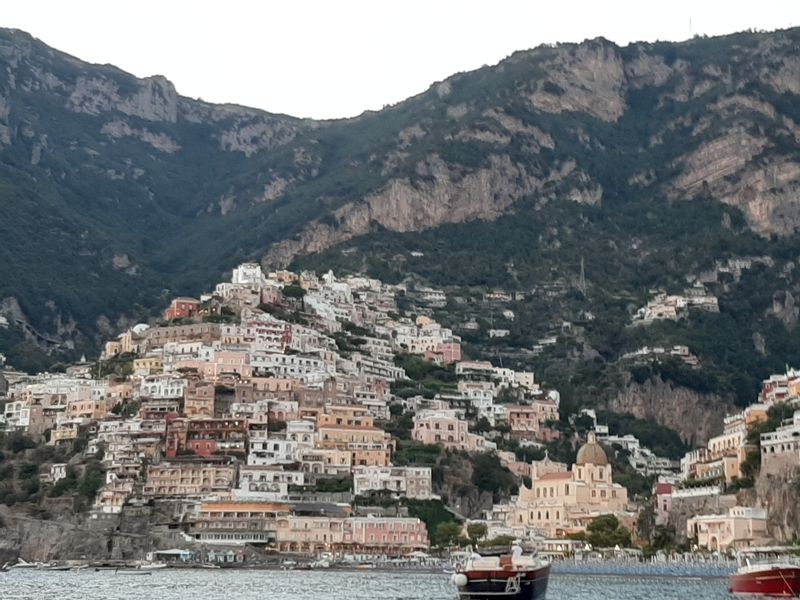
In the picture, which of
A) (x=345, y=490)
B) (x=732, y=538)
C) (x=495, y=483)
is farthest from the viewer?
(x=495, y=483)

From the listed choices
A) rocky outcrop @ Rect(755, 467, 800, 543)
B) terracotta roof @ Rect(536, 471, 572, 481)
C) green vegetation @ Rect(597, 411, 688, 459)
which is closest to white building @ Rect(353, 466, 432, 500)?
terracotta roof @ Rect(536, 471, 572, 481)

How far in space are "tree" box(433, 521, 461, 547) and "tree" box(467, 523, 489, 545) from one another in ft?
3.85

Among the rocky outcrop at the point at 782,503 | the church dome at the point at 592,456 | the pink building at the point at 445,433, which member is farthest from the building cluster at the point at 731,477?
the pink building at the point at 445,433

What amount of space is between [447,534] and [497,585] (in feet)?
169

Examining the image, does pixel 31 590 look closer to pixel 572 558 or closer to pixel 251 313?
pixel 572 558

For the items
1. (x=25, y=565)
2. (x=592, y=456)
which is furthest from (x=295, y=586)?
(x=592, y=456)

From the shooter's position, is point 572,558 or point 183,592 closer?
point 183,592

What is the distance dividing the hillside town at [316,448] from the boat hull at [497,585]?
1451 inches

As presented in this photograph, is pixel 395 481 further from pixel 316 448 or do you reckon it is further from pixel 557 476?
pixel 557 476

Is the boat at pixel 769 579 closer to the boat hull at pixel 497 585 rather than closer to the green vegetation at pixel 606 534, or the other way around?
the boat hull at pixel 497 585

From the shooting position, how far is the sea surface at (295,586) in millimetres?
Result: 100812

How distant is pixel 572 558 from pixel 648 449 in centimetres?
5158

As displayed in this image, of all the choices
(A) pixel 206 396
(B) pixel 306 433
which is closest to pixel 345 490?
(B) pixel 306 433

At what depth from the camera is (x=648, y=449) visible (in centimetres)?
18938
